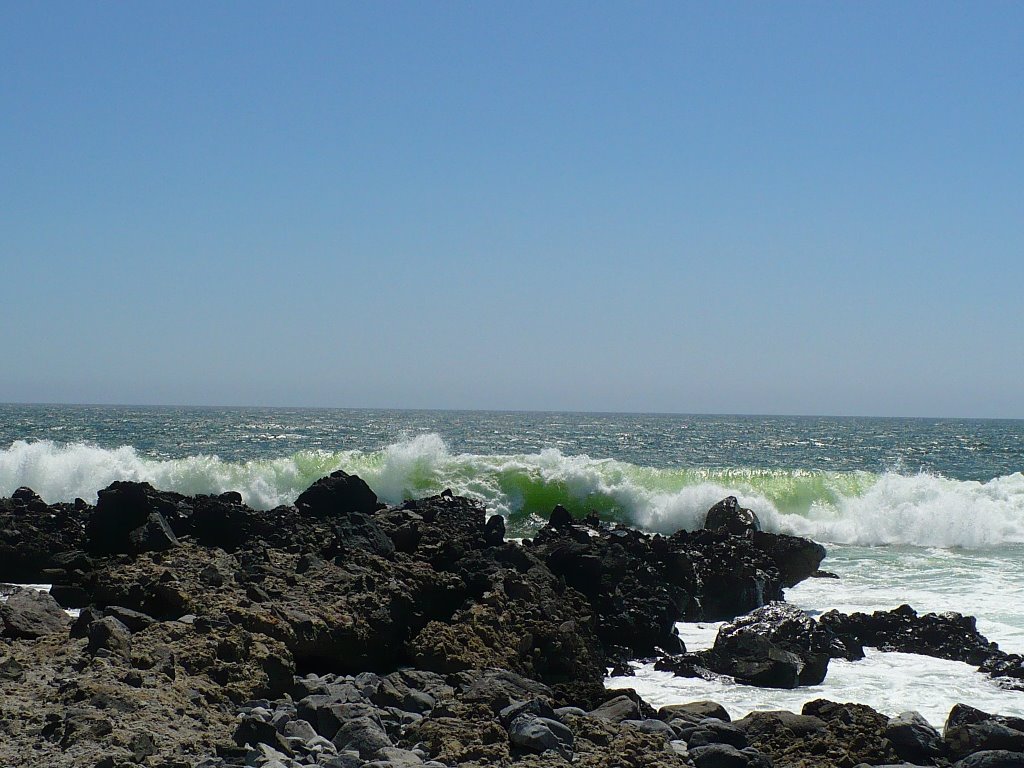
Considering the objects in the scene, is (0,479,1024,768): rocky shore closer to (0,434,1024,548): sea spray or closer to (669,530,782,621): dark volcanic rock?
(669,530,782,621): dark volcanic rock

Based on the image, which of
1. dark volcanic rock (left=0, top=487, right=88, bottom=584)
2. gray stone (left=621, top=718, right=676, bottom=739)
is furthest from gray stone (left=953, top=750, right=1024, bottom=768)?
dark volcanic rock (left=0, top=487, right=88, bottom=584)

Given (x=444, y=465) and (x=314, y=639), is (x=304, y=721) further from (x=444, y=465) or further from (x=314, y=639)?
(x=444, y=465)

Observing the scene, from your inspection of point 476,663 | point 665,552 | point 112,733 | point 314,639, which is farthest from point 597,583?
point 112,733

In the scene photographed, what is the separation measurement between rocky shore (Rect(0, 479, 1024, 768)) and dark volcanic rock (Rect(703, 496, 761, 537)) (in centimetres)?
256

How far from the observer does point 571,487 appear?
28.8 m

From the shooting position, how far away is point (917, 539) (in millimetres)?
23266

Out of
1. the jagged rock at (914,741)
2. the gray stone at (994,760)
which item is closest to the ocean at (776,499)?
the jagged rock at (914,741)

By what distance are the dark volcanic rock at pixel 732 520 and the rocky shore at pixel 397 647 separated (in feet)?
8.41

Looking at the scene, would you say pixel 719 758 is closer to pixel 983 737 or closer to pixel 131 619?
pixel 983 737

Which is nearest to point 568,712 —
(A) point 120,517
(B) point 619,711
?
(B) point 619,711

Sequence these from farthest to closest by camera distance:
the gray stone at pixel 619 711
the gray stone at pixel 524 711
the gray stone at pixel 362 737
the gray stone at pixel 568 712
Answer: the gray stone at pixel 619 711
the gray stone at pixel 568 712
the gray stone at pixel 524 711
the gray stone at pixel 362 737

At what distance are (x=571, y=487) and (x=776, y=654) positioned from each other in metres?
18.9

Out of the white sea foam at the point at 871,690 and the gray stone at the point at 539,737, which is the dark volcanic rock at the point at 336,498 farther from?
the gray stone at the point at 539,737

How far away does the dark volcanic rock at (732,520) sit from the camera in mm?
18109
